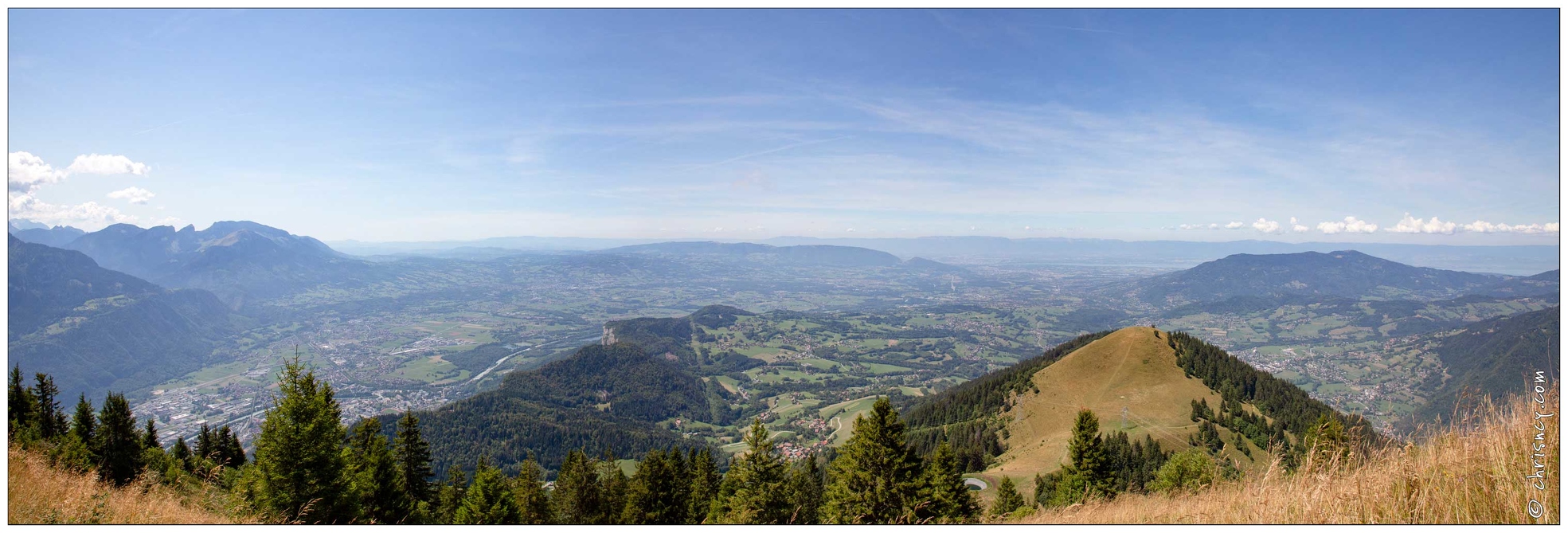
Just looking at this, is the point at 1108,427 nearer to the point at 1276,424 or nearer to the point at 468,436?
the point at 1276,424

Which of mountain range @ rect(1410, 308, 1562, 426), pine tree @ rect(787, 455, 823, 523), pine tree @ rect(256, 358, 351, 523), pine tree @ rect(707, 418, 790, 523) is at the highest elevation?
pine tree @ rect(256, 358, 351, 523)

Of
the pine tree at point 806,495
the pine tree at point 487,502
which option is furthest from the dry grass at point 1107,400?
the pine tree at point 487,502

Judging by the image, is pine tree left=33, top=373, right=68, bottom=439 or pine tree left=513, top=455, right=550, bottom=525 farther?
pine tree left=33, top=373, right=68, bottom=439

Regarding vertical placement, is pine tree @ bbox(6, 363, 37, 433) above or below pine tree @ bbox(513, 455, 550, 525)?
above

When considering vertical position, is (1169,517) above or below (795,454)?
above

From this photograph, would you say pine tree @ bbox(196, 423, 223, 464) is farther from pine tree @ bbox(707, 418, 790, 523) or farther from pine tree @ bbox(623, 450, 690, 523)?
pine tree @ bbox(707, 418, 790, 523)

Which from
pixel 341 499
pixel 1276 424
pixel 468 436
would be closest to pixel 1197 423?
pixel 1276 424

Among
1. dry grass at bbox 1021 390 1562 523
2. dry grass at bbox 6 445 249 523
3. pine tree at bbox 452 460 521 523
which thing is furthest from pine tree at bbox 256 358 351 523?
dry grass at bbox 1021 390 1562 523
